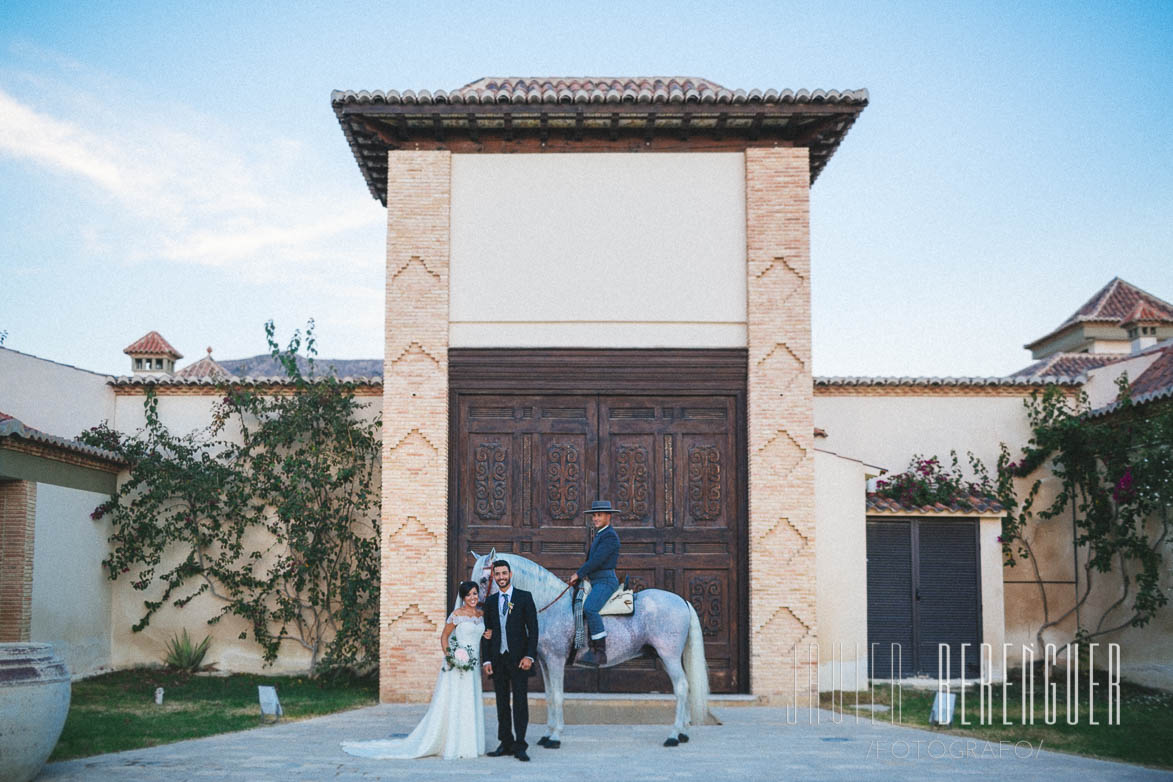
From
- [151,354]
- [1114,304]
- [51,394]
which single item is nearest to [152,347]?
[151,354]

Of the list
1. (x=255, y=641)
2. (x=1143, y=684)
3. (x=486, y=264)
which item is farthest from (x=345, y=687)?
(x=1143, y=684)

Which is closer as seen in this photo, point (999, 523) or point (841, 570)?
point (841, 570)

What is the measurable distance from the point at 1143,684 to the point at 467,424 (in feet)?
30.8

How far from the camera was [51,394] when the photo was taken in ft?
44.2

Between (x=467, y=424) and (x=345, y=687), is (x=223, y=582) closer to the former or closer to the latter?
(x=345, y=687)

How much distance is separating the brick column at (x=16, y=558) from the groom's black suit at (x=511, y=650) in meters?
6.35

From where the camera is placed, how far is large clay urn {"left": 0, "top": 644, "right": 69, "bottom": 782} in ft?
21.7

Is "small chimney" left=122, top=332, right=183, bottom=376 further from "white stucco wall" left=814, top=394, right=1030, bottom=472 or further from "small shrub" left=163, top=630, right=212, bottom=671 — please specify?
"white stucco wall" left=814, top=394, right=1030, bottom=472

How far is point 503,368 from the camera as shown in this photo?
39.1 feet

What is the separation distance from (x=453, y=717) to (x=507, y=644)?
711 millimetres

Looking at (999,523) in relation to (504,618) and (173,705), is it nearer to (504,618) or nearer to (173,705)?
(504,618)

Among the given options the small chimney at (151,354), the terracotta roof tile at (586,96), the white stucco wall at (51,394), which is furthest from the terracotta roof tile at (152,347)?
the terracotta roof tile at (586,96)

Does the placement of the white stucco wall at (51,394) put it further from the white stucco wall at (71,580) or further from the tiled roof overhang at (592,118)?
the tiled roof overhang at (592,118)

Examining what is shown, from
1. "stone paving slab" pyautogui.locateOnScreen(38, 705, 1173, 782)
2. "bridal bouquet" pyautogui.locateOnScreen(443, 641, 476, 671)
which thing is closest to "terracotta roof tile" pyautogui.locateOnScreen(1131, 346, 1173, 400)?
"stone paving slab" pyautogui.locateOnScreen(38, 705, 1173, 782)
